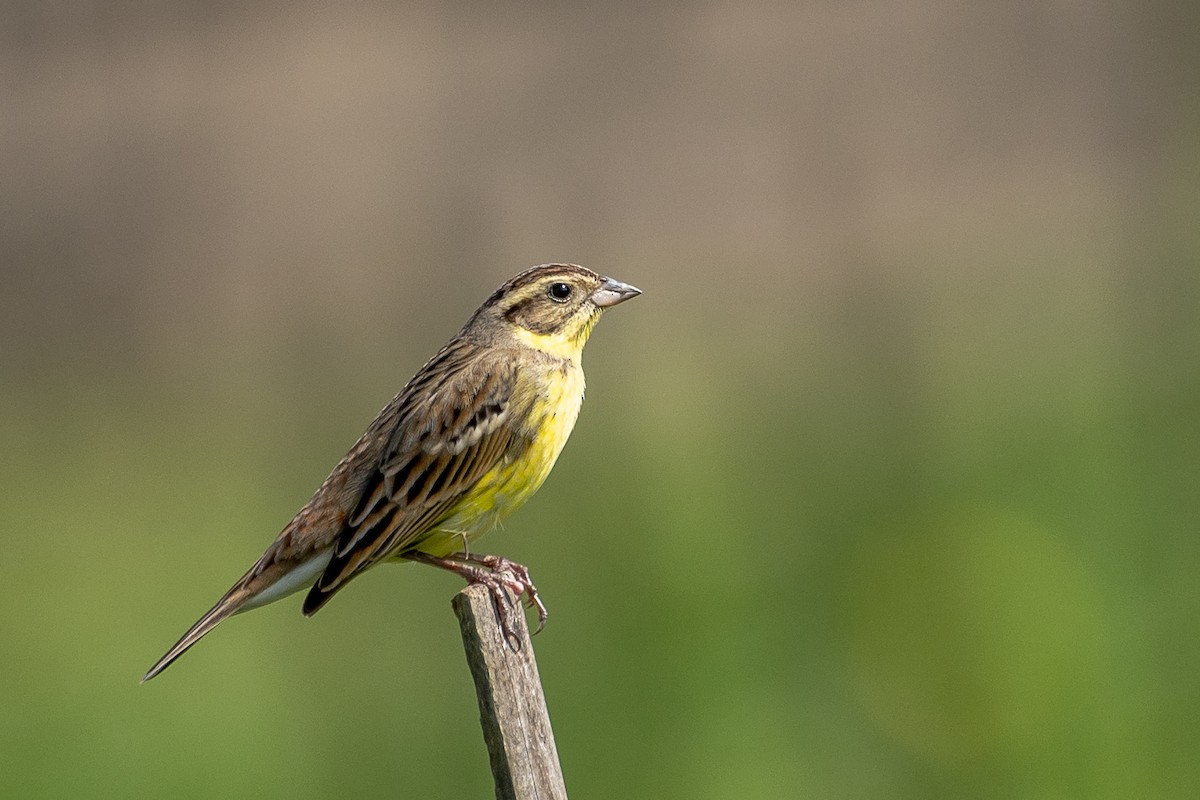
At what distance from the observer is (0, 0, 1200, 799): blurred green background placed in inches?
251

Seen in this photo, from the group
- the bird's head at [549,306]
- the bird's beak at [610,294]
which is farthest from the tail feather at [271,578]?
the bird's beak at [610,294]

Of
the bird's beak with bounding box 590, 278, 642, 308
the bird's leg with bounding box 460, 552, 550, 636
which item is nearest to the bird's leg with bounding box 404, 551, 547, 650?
the bird's leg with bounding box 460, 552, 550, 636

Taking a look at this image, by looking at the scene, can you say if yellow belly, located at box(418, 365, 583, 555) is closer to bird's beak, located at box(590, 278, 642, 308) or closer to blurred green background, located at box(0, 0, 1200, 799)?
bird's beak, located at box(590, 278, 642, 308)

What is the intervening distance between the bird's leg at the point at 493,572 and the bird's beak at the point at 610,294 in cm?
94

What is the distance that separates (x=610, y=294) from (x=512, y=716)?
2022 mm

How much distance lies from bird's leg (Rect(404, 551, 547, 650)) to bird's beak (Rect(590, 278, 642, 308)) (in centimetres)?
94

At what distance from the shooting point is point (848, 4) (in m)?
12.2

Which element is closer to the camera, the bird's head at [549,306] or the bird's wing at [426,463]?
the bird's wing at [426,463]

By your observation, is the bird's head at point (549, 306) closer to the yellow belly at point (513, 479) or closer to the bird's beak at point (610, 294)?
the bird's beak at point (610, 294)

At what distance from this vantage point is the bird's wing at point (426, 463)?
15.2 ft

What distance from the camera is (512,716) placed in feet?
11.6

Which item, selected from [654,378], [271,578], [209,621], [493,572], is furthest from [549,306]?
[654,378]

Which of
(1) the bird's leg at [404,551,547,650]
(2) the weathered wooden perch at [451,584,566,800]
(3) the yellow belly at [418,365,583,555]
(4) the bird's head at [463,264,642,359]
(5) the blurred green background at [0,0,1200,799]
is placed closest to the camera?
(2) the weathered wooden perch at [451,584,566,800]

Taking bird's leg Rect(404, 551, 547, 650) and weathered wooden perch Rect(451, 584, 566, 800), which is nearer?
weathered wooden perch Rect(451, 584, 566, 800)
